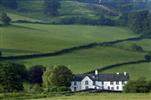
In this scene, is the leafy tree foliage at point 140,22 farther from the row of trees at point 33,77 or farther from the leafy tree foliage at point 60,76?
the leafy tree foliage at point 60,76

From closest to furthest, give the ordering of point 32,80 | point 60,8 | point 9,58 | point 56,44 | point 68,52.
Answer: point 32,80 → point 9,58 → point 68,52 → point 56,44 → point 60,8

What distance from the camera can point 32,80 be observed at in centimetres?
9219

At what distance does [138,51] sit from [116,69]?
57.5 ft

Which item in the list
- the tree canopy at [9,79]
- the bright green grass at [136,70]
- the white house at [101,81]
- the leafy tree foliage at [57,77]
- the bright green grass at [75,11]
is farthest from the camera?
the bright green grass at [75,11]

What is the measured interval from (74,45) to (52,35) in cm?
1668

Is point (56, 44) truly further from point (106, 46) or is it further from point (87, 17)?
point (87, 17)

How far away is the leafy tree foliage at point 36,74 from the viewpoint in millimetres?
92062

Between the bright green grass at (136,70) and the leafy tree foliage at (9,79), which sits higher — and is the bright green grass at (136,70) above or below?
above

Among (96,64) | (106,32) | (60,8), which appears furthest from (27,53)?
(60,8)

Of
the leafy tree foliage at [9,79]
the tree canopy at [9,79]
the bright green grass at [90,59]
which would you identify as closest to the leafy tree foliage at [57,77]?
the tree canopy at [9,79]

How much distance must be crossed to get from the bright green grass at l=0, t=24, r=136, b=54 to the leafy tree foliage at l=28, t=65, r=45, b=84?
18.5 metres

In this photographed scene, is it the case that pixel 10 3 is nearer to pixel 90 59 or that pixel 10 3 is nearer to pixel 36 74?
pixel 90 59

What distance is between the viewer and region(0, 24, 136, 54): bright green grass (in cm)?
11842

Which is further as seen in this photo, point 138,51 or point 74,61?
point 138,51
